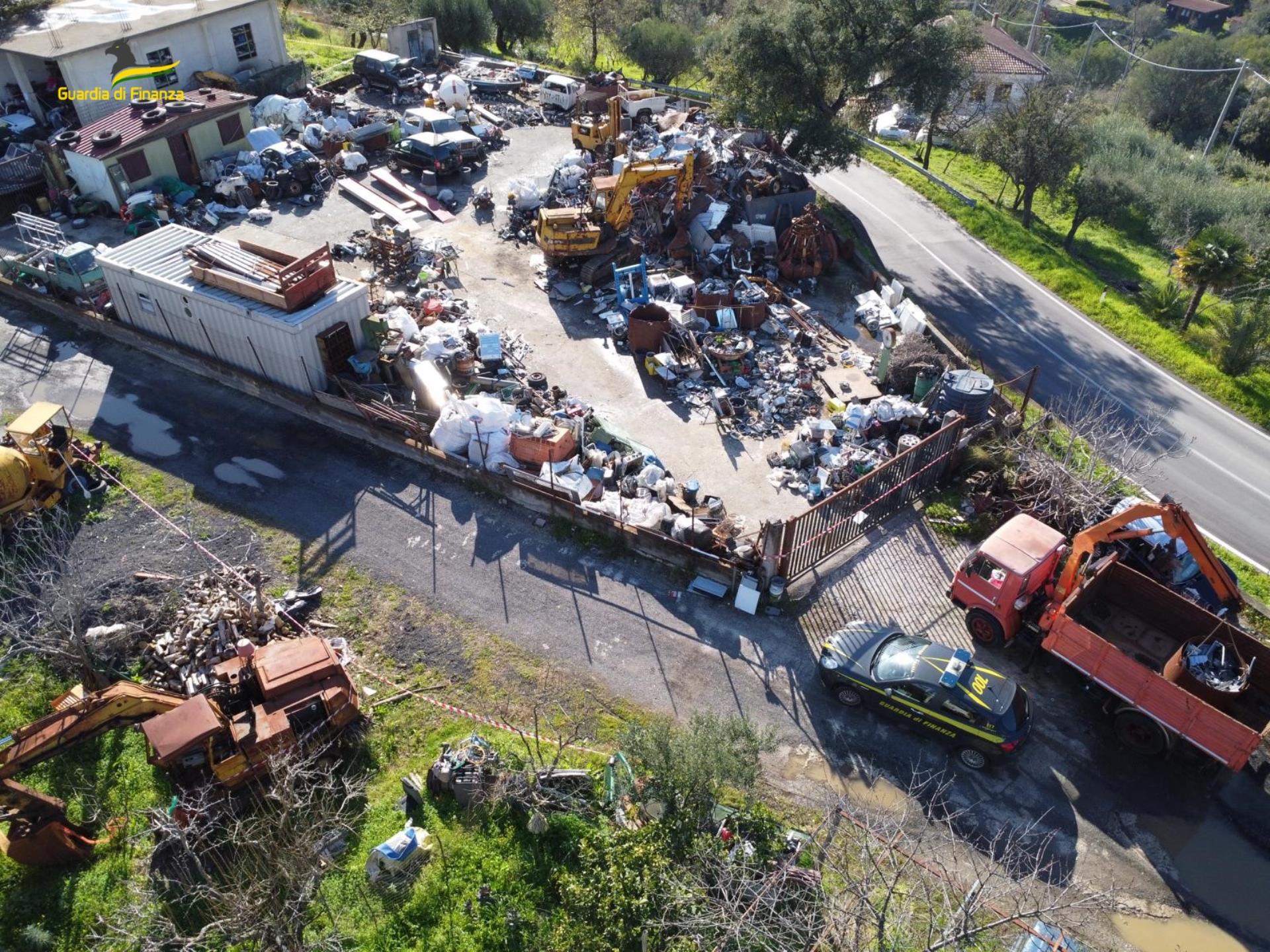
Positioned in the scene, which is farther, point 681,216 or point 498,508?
point 681,216

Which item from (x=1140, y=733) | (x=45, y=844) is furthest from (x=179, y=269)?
(x=1140, y=733)

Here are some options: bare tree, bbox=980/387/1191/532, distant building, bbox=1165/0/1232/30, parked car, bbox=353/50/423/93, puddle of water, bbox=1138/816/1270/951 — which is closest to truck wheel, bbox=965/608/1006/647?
bare tree, bbox=980/387/1191/532

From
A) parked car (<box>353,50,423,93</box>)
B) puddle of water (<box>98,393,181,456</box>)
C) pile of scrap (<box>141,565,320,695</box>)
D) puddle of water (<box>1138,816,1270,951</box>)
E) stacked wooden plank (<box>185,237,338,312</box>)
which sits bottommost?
puddle of water (<box>1138,816,1270,951</box>)

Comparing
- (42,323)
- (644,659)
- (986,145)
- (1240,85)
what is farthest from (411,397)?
(1240,85)

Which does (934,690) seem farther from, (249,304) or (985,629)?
(249,304)

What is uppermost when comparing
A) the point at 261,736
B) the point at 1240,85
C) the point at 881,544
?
the point at 261,736

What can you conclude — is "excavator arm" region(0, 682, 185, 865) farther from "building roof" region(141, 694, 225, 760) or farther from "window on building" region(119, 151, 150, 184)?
"window on building" region(119, 151, 150, 184)

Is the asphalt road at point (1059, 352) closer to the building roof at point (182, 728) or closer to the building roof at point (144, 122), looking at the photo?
the building roof at point (182, 728)

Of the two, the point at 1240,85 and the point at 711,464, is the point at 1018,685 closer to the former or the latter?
the point at 711,464
